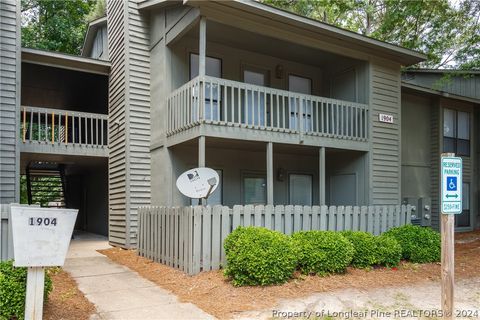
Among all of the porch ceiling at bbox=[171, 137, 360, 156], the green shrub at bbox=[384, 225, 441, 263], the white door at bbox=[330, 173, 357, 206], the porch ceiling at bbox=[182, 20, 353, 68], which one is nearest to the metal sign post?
the green shrub at bbox=[384, 225, 441, 263]

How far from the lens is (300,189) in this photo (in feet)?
43.5

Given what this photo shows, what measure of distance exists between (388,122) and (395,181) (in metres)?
1.84

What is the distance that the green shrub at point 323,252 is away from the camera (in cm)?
711

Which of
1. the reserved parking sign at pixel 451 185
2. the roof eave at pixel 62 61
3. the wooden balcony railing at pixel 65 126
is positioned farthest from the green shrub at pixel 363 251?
the roof eave at pixel 62 61

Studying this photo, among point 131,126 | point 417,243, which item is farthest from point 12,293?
point 417,243

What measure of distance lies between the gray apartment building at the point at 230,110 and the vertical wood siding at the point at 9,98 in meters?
0.02

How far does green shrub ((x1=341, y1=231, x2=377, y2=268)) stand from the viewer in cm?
787

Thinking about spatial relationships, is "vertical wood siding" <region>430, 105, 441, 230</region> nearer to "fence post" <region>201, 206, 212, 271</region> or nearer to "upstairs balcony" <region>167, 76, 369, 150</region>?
"upstairs balcony" <region>167, 76, 369, 150</region>

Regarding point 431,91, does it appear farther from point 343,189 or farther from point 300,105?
point 300,105

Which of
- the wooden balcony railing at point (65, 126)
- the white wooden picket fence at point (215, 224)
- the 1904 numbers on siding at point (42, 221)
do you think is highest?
the wooden balcony railing at point (65, 126)

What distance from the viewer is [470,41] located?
15.1m

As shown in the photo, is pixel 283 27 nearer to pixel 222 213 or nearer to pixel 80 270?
pixel 222 213

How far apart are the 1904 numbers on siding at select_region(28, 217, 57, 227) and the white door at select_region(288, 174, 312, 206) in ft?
30.6

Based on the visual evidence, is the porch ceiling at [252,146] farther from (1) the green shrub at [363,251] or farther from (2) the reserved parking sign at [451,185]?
(2) the reserved parking sign at [451,185]
